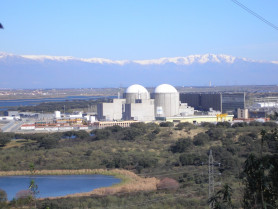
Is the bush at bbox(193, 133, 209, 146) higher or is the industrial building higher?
the industrial building

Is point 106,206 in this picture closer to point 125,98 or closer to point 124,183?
point 124,183

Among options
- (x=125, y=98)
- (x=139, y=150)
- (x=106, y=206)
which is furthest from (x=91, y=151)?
(x=125, y=98)

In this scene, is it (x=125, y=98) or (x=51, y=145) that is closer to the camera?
(x=51, y=145)

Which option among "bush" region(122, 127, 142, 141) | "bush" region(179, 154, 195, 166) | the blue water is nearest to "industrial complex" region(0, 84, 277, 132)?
"bush" region(122, 127, 142, 141)

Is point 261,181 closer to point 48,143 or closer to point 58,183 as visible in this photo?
point 58,183

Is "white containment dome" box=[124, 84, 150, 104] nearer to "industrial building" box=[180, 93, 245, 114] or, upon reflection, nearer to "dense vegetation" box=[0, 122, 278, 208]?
"dense vegetation" box=[0, 122, 278, 208]

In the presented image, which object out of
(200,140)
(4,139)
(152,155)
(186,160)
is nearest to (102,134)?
(4,139)

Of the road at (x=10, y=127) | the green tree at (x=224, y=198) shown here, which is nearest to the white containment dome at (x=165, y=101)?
the road at (x=10, y=127)
